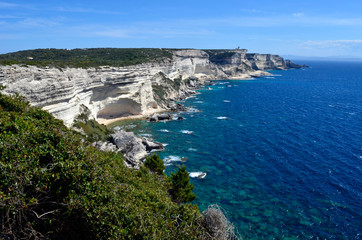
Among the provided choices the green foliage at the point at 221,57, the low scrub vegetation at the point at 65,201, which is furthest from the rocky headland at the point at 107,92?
the green foliage at the point at 221,57

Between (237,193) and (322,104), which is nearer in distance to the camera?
(237,193)

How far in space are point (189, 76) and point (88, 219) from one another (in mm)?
116123

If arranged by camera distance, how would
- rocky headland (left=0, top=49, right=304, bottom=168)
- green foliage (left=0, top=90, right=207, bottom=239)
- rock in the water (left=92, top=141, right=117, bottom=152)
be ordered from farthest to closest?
1. rock in the water (left=92, top=141, right=117, bottom=152)
2. rocky headland (left=0, top=49, right=304, bottom=168)
3. green foliage (left=0, top=90, right=207, bottom=239)

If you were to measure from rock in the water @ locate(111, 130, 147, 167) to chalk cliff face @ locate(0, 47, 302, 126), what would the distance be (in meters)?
8.76

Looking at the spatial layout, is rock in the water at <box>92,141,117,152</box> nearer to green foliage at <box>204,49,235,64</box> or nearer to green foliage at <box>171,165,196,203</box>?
green foliage at <box>171,165,196,203</box>

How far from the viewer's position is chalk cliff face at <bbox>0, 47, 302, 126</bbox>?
1317 inches

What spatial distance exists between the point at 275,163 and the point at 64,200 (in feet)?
111

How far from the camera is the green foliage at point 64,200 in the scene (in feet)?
32.4

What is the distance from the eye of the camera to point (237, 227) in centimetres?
2445

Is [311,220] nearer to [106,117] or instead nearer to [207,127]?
[207,127]

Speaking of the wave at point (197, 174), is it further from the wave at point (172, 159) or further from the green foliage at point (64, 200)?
the green foliage at point (64, 200)

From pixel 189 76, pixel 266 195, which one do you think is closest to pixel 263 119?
pixel 266 195

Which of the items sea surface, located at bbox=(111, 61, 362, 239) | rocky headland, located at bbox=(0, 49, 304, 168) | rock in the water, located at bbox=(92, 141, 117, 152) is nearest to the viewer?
sea surface, located at bbox=(111, 61, 362, 239)

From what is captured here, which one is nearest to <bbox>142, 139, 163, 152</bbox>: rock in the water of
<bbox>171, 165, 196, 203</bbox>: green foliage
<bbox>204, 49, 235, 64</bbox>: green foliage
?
<bbox>171, 165, 196, 203</bbox>: green foliage
